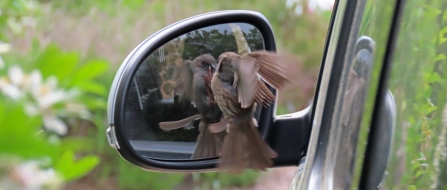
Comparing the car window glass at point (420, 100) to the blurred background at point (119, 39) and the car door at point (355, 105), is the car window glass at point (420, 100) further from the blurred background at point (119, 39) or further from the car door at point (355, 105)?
the blurred background at point (119, 39)

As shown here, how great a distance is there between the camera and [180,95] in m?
1.10

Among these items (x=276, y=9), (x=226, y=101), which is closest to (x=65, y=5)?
(x=276, y=9)

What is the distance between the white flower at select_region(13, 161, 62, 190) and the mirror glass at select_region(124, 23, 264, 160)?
1.20 ft

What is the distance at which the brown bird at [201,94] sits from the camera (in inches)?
40.4

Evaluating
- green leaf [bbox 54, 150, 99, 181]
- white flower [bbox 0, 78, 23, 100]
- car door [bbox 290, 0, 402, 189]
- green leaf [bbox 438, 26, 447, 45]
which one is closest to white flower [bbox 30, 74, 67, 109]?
white flower [bbox 0, 78, 23, 100]

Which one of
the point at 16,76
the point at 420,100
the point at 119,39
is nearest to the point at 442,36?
the point at 420,100

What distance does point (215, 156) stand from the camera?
1.15m

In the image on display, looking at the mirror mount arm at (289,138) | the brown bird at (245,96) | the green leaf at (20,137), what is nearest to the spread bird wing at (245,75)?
the brown bird at (245,96)

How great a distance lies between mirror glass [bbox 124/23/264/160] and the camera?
107 centimetres

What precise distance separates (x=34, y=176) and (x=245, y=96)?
478mm

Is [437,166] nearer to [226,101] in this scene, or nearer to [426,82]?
[426,82]

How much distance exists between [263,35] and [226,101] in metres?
0.30

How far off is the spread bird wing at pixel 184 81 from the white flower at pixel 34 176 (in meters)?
0.36

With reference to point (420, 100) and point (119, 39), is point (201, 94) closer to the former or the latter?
point (420, 100)
